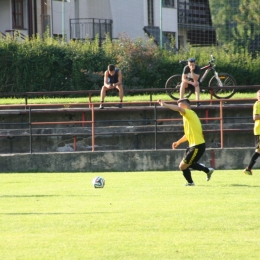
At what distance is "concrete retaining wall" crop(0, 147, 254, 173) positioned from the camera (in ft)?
76.5

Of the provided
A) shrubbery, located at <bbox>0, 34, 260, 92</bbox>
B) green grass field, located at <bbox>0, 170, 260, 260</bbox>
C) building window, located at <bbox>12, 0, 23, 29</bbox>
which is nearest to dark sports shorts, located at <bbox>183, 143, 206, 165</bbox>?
green grass field, located at <bbox>0, 170, 260, 260</bbox>

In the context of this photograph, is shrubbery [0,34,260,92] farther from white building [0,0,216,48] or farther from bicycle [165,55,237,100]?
white building [0,0,216,48]

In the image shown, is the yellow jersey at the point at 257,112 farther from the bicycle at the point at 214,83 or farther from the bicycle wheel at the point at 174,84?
the bicycle wheel at the point at 174,84

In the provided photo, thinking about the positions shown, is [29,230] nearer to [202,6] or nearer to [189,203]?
[189,203]

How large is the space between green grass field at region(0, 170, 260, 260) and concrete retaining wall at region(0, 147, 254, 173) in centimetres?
540

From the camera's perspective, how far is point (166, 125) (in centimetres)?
2548

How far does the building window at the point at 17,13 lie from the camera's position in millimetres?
46050

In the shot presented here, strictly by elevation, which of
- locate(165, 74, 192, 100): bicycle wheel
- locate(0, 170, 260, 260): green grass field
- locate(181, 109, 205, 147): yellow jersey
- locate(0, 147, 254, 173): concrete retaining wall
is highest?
locate(165, 74, 192, 100): bicycle wheel

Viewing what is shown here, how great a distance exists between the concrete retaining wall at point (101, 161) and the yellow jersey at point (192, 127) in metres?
6.58

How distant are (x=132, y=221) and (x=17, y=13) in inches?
1435

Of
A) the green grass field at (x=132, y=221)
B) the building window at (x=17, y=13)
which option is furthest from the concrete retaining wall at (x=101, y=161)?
the building window at (x=17, y=13)

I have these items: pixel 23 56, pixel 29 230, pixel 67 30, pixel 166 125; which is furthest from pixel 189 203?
pixel 67 30

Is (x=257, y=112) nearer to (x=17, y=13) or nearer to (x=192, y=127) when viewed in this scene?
(x=192, y=127)

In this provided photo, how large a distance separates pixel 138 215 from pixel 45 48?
2485cm
